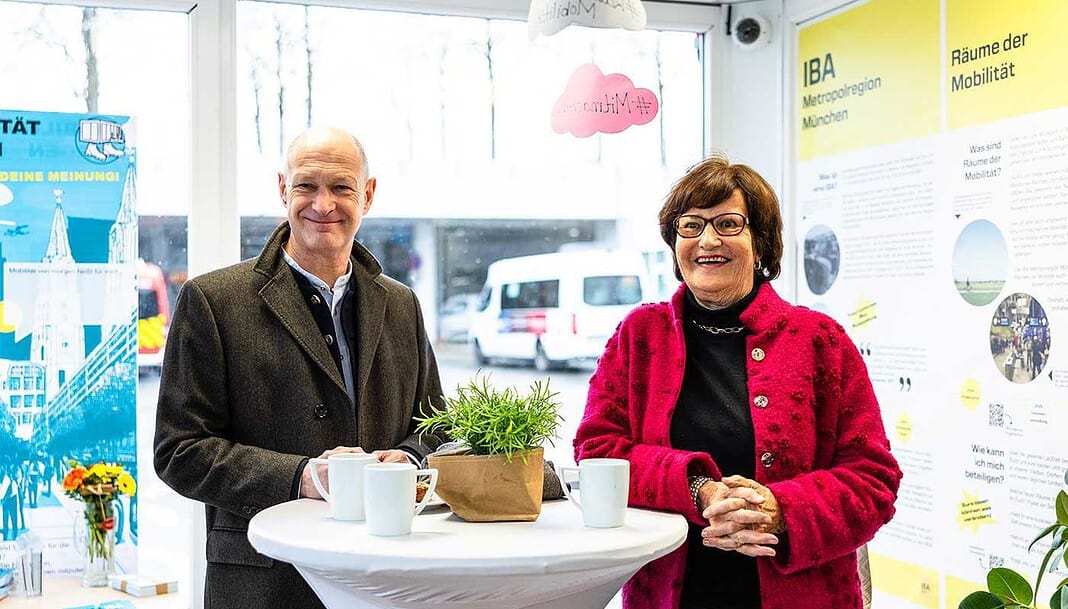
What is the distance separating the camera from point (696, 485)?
177 centimetres

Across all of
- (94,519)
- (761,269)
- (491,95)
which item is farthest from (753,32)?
(94,519)

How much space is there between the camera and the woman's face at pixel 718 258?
1930mm

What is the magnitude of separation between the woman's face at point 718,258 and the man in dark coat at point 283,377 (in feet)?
1.98

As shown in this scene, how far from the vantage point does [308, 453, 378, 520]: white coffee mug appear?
5.10ft

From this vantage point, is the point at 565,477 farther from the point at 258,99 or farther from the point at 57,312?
the point at 258,99

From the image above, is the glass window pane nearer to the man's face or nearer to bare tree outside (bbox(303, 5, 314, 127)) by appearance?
bare tree outside (bbox(303, 5, 314, 127))

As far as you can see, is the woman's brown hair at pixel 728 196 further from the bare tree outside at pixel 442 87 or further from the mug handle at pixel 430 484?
the bare tree outside at pixel 442 87

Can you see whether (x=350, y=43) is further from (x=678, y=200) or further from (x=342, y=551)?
(x=342, y=551)

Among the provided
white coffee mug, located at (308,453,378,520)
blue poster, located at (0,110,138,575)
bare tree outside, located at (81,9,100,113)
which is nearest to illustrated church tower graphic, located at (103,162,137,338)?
blue poster, located at (0,110,138,575)

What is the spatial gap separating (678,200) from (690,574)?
26.0 inches

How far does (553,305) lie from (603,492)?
209cm

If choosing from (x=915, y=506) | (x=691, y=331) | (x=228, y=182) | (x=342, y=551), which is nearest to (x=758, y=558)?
(x=691, y=331)

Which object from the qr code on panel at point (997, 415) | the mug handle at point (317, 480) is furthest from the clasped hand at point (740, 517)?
the qr code on panel at point (997, 415)

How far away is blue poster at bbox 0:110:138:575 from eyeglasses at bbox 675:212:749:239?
1779 mm
